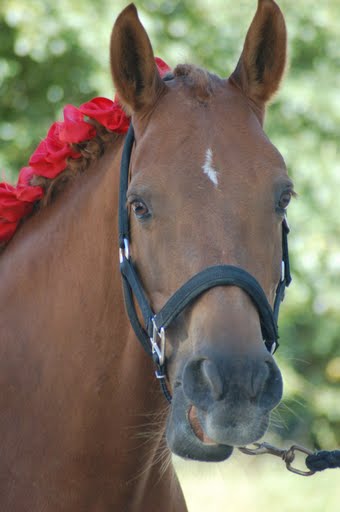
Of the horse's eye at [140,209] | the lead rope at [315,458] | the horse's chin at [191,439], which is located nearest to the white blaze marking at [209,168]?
the horse's eye at [140,209]

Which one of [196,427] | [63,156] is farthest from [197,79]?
[196,427]

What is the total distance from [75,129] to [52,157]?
17cm

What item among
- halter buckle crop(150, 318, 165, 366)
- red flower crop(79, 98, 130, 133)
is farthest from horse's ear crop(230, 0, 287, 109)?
halter buckle crop(150, 318, 165, 366)

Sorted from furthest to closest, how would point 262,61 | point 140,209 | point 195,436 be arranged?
point 262,61 < point 140,209 < point 195,436

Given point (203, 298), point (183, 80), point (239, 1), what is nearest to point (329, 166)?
point (239, 1)

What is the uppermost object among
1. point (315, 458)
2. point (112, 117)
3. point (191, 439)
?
point (112, 117)

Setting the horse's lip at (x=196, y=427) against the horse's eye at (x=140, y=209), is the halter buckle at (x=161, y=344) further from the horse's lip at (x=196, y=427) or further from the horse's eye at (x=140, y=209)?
the horse's eye at (x=140, y=209)

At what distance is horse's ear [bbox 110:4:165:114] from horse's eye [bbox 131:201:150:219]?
19.7 inches

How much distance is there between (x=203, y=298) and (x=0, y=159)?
6.17m

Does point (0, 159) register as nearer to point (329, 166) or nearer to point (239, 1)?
point (239, 1)

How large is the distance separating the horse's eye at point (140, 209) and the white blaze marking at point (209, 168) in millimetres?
265

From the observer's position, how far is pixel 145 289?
115 inches

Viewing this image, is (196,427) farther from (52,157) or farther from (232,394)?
(52,157)

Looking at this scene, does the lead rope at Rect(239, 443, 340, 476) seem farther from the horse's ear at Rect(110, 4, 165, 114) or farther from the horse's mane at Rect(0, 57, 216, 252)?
the horse's ear at Rect(110, 4, 165, 114)
